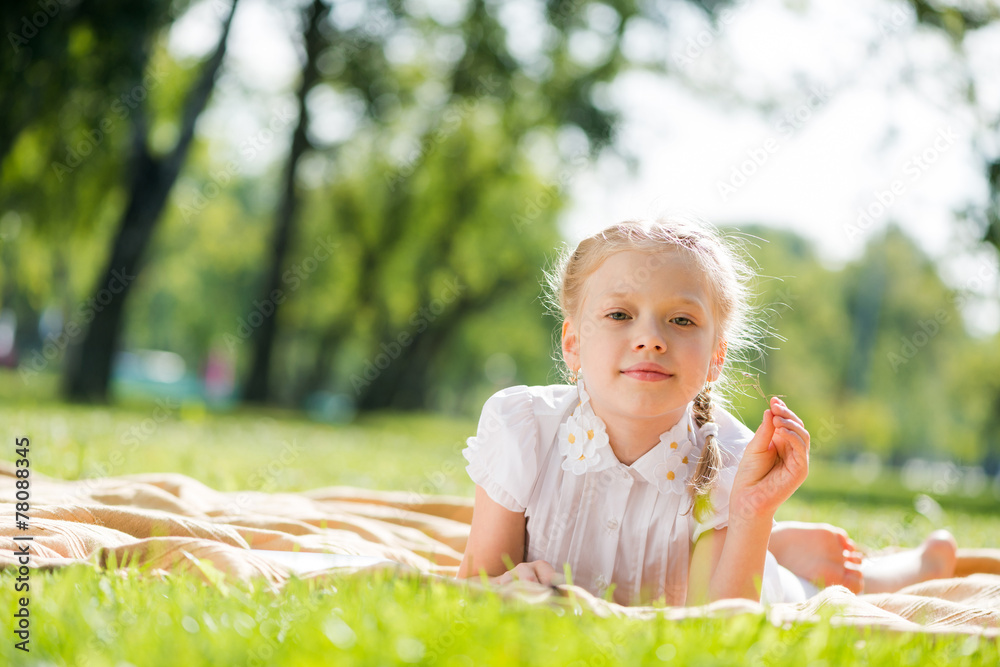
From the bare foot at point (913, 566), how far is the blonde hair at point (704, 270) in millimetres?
1252

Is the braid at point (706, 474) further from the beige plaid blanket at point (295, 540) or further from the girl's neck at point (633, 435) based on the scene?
the beige plaid blanket at point (295, 540)

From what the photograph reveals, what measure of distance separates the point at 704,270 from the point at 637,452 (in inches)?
25.3

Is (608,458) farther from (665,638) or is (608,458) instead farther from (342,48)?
(342,48)

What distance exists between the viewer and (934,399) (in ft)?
129

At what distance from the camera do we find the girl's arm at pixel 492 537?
2.90 meters

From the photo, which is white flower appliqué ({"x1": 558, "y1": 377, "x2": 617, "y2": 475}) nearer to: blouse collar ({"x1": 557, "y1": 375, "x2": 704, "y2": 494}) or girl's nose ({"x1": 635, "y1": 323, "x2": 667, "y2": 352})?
blouse collar ({"x1": 557, "y1": 375, "x2": 704, "y2": 494})

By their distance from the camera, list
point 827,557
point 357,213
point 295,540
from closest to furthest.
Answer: point 295,540 < point 827,557 < point 357,213

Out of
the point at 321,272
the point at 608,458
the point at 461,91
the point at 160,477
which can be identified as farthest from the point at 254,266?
the point at 608,458

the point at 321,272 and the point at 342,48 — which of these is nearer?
the point at 342,48

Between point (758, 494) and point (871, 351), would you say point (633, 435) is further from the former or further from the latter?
point (871, 351)

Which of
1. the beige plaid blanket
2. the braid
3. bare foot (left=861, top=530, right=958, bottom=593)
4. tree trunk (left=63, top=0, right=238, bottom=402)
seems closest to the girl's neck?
the braid

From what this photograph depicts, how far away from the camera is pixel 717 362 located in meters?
3.03

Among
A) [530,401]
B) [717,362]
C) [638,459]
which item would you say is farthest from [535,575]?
[717,362]

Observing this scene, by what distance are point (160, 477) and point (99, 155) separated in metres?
11.6
